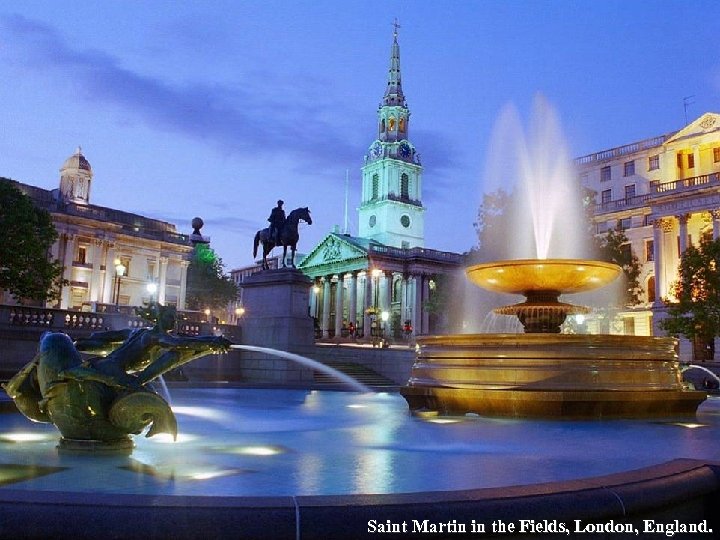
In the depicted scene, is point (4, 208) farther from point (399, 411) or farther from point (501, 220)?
point (399, 411)

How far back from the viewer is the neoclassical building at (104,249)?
67438 millimetres

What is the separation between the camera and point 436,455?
236 inches

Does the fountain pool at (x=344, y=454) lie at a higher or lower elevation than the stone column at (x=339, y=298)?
lower

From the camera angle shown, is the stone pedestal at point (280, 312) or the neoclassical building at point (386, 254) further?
the neoclassical building at point (386, 254)

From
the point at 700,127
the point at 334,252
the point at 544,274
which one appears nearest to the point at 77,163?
the point at 334,252

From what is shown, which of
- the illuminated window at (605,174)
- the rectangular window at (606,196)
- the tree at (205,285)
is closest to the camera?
the rectangular window at (606,196)

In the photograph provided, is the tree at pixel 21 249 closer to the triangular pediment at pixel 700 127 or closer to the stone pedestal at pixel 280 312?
the stone pedestal at pixel 280 312

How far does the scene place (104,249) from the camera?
70.7 meters

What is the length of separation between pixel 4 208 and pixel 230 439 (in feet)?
126

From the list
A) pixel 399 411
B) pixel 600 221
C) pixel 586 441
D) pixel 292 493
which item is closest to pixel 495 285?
pixel 399 411

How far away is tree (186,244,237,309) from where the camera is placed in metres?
87.1

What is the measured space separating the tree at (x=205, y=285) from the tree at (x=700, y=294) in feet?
197

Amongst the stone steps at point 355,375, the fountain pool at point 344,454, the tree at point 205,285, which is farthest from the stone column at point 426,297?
the fountain pool at point 344,454

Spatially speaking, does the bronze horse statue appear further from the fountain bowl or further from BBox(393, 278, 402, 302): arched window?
BBox(393, 278, 402, 302): arched window
